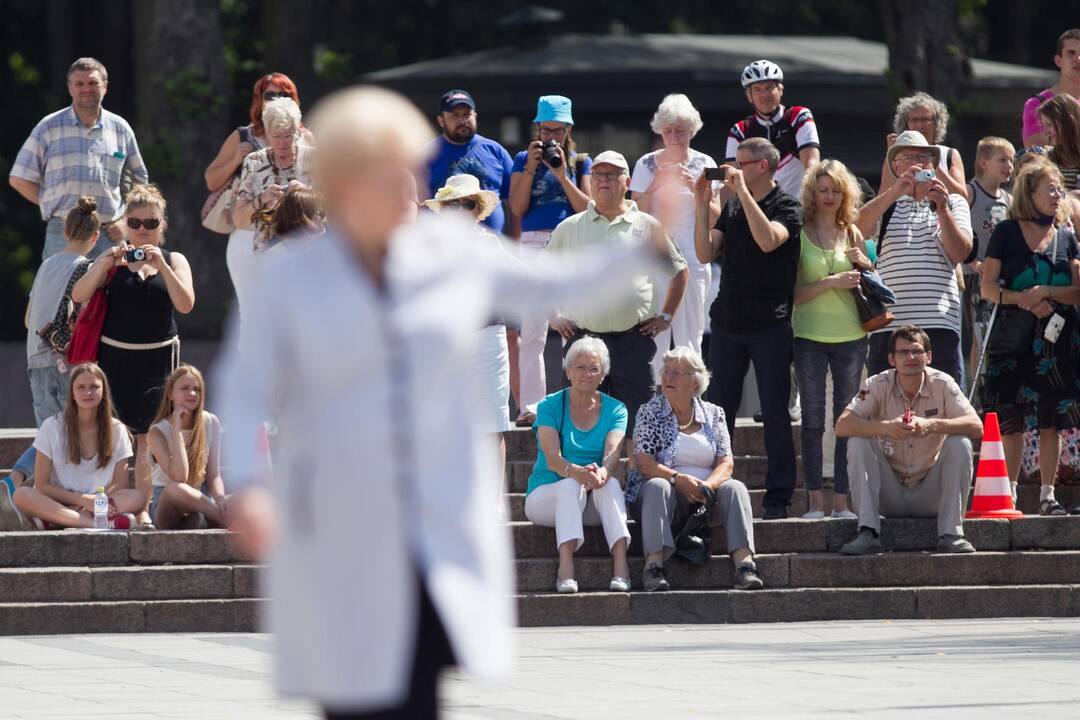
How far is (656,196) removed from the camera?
4816mm

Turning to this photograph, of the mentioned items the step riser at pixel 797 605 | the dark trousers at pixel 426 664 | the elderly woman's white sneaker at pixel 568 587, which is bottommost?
the step riser at pixel 797 605

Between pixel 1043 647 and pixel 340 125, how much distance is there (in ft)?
21.5

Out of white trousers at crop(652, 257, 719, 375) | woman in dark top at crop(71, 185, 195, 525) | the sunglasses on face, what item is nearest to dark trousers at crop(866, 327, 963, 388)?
white trousers at crop(652, 257, 719, 375)

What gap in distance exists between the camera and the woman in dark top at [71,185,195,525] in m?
11.9

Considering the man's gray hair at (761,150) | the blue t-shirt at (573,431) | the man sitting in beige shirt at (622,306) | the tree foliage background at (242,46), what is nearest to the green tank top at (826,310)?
the man's gray hair at (761,150)

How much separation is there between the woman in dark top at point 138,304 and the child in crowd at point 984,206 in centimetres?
501

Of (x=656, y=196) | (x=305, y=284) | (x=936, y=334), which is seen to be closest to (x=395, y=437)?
(x=305, y=284)

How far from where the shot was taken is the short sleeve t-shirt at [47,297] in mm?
12352

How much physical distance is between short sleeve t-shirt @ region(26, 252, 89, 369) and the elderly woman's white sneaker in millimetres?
3474

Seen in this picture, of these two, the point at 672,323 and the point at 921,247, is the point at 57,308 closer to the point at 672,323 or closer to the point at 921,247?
the point at 672,323

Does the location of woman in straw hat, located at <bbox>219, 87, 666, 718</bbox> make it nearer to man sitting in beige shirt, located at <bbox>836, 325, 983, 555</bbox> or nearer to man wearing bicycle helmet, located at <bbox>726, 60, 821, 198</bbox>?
man sitting in beige shirt, located at <bbox>836, 325, 983, 555</bbox>

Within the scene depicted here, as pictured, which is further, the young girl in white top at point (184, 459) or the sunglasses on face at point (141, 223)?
the sunglasses on face at point (141, 223)

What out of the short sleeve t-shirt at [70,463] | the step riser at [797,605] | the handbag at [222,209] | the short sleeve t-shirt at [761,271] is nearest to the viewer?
the step riser at [797,605]

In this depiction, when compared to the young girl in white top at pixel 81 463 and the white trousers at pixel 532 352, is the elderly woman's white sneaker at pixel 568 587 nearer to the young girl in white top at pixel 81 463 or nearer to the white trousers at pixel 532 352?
the white trousers at pixel 532 352
